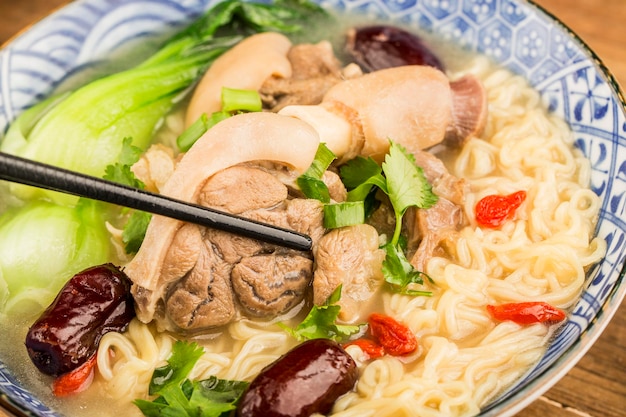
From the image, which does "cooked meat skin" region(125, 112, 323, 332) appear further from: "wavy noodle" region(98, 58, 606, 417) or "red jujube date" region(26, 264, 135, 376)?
"wavy noodle" region(98, 58, 606, 417)

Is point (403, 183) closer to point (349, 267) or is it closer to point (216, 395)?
point (349, 267)

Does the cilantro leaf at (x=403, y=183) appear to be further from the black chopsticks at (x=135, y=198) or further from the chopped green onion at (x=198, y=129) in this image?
the chopped green onion at (x=198, y=129)

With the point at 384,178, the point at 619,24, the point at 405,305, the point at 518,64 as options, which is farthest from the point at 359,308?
the point at 619,24

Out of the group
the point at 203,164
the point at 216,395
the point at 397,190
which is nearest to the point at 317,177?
the point at 397,190

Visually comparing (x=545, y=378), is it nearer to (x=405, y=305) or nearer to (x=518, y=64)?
(x=405, y=305)

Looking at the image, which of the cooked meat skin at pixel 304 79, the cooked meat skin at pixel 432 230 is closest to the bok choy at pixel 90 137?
the cooked meat skin at pixel 304 79

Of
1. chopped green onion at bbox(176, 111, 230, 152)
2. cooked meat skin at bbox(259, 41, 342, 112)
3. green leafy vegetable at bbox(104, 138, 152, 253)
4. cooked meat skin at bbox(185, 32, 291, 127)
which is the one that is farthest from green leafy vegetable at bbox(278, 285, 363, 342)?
cooked meat skin at bbox(185, 32, 291, 127)
